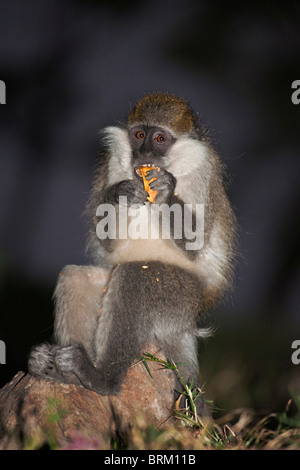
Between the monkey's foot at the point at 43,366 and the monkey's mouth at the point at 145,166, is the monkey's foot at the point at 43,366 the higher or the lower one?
the lower one

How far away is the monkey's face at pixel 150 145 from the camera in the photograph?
5294 millimetres

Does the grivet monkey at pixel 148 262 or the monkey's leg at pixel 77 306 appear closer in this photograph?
the grivet monkey at pixel 148 262

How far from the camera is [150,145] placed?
5.39 metres

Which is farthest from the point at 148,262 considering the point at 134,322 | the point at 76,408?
the point at 76,408

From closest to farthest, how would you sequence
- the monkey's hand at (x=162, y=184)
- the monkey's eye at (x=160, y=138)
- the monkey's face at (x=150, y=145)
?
the monkey's hand at (x=162, y=184)
the monkey's face at (x=150, y=145)
the monkey's eye at (x=160, y=138)

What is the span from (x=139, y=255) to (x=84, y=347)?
1019mm

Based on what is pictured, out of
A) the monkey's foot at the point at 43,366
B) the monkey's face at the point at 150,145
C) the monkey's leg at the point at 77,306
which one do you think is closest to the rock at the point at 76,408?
the monkey's foot at the point at 43,366

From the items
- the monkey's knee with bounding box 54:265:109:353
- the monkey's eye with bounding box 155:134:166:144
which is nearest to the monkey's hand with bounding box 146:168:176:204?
the monkey's eye with bounding box 155:134:166:144

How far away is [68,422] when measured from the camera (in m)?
4.29

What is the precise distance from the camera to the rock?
4.20m

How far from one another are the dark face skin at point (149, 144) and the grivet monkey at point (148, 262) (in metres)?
0.01

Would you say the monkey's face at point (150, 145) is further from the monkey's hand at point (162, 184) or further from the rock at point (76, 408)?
the rock at point (76, 408)

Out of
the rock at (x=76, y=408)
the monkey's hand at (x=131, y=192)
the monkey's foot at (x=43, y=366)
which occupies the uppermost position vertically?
the monkey's hand at (x=131, y=192)

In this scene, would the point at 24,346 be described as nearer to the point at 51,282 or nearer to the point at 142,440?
the point at 51,282
